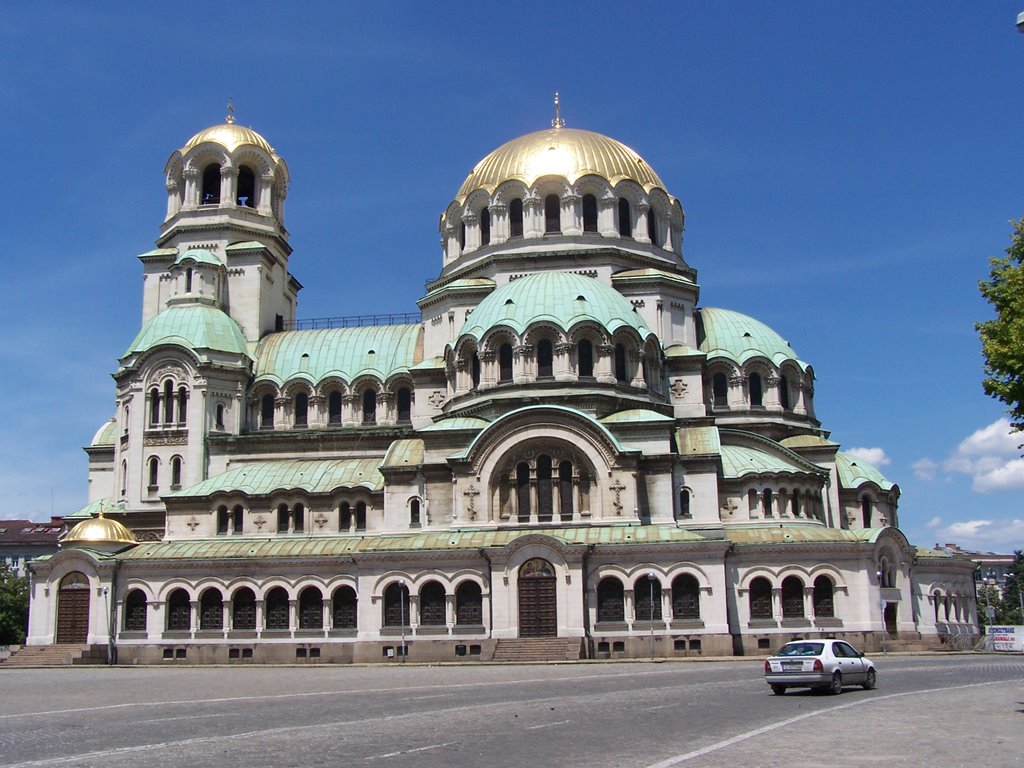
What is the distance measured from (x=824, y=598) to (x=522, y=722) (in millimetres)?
32481

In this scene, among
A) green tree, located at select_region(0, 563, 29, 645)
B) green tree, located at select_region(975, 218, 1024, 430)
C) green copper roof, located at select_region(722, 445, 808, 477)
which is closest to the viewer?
green tree, located at select_region(975, 218, 1024, 430)

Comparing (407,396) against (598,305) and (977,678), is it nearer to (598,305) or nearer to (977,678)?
(598,305)

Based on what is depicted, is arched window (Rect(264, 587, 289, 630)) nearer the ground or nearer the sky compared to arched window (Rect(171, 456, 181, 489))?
nearer the ground

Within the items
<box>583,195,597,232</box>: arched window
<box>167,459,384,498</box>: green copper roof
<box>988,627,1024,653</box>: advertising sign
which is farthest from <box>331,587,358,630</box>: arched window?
<box>988,627,1024,653</box>: advertising sign

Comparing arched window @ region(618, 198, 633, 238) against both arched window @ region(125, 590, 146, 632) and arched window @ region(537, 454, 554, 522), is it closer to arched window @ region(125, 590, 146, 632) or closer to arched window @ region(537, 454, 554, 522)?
arched window @ region(537, 454, 554, 522)

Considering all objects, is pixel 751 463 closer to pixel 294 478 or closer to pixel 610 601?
pixel 610 601

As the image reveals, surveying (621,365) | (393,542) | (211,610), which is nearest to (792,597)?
(621,365)

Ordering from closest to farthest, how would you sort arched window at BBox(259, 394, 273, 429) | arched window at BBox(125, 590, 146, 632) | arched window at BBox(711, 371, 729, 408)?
arched window at BBox(125, 590, 146, 632), arched window at BBox(711, 371, 729, 408), arched window at BBox(259, 394, 273, 429)

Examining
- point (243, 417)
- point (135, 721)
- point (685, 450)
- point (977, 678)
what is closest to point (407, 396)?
point (243, 417)

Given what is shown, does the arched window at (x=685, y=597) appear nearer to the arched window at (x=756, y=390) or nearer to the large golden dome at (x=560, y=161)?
the arched window at (x=756, y=390)

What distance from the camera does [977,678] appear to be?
30.6 m

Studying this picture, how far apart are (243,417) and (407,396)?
9.26 m

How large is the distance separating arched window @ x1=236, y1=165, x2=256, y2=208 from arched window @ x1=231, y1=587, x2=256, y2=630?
26947mm

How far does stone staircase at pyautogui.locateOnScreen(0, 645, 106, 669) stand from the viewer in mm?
51156
